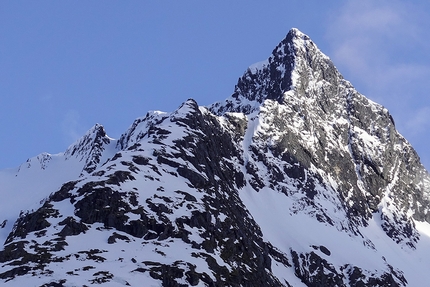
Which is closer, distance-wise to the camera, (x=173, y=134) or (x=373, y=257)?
(x=173, y=134)

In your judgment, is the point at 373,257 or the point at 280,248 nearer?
the point at 280,248

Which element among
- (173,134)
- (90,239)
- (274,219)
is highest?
(173,134)

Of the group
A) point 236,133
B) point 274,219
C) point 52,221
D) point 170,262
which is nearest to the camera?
point 170,262

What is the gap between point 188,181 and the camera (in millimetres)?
146250

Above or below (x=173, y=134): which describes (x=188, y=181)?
below

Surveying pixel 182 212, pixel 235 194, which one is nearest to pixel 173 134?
pixel 235 194

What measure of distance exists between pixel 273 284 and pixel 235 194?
36.6 meters

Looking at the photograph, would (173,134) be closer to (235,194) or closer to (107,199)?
(235,194)

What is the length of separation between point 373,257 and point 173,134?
1952 inches

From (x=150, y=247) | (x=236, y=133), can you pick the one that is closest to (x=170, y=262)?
(x=150, y=247)

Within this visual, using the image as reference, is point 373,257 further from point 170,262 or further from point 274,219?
point 170,262

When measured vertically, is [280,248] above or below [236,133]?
below

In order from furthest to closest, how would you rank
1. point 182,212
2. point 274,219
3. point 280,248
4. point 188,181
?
point 274,219 < point 280,248 < point 188,181 < point 182,212

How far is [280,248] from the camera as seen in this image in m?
160
